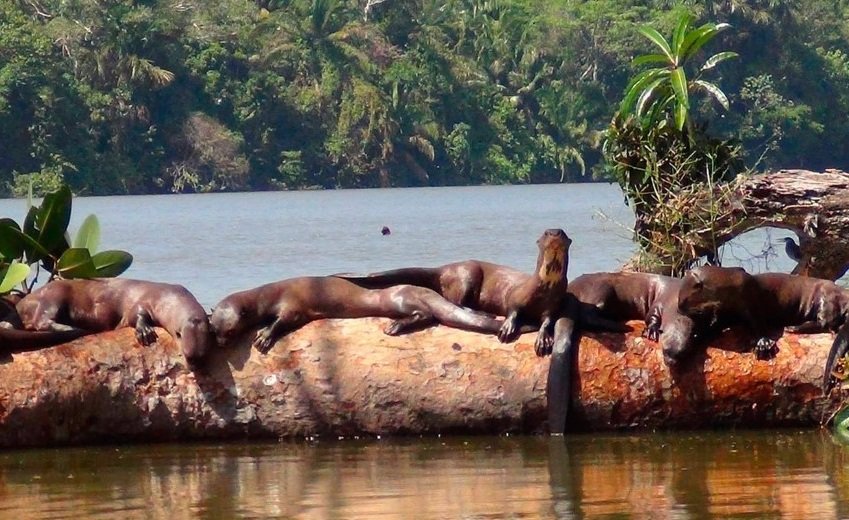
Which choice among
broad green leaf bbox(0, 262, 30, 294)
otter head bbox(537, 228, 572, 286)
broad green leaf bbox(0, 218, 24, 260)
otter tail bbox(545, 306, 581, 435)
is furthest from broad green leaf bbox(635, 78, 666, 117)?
broad green leaf bbox(0, 262, 30, 294)

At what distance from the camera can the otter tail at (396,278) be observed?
10.7 meters

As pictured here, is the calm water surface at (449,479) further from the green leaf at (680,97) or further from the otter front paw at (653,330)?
the green leaf at (680,97)

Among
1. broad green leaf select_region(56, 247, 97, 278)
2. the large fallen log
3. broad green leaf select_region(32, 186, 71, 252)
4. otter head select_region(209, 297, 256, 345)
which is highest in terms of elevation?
broad green leaf select_region(32, 186, 71, 252)

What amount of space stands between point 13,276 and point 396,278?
233 cm

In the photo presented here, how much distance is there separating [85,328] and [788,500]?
4538 mm

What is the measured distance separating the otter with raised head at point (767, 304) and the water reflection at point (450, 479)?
23.6 inches

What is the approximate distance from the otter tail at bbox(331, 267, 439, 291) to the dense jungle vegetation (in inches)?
1725

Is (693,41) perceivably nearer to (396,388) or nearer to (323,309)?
(323,309)

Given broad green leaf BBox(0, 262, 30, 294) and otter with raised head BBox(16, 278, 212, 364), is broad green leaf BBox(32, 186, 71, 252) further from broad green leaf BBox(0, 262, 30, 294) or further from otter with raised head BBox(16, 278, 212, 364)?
broad green leaf BBox(0, 262, 30, 294)

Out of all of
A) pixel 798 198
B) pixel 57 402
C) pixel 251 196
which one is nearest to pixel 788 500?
pixel 57 402

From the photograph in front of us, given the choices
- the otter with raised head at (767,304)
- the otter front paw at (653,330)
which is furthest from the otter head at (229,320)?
the otter with raised head at (767,304)

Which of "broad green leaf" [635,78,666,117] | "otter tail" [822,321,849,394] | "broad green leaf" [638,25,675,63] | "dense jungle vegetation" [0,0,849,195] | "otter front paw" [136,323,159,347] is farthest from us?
"dense jungle vegetation" [0,0,849,195]

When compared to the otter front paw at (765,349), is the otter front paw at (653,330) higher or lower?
higher

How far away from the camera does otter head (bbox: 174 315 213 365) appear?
32.7 feet
